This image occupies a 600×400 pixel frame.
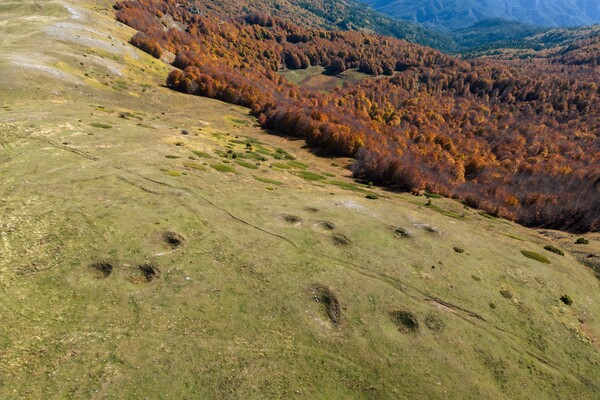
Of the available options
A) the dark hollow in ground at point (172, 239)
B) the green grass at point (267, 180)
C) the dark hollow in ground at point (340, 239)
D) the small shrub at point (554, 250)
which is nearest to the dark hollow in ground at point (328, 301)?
the dark hollow in ground at point (340, 239)

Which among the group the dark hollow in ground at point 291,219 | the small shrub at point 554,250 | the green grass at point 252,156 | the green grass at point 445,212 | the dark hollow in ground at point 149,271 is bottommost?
the dark hollow in ground at point 149,271

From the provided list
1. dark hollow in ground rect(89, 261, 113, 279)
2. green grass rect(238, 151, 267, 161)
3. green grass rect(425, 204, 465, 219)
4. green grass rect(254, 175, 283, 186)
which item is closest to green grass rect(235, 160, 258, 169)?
green grass rect(238, 151, 267, 161)

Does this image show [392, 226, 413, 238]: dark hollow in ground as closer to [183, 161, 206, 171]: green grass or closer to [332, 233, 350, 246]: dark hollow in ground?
[332, 233, 350, 246]: dark hollow in ground

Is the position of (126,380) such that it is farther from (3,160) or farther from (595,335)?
(595,335)

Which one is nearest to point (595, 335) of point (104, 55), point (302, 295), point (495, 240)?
point (495, 240)

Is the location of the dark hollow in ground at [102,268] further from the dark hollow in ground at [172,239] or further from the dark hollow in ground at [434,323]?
the dark hollow in ground at [434,323]

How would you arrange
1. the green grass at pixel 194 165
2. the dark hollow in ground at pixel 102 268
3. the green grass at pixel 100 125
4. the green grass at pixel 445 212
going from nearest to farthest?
the dark hollow in ground at pixel 102 268, the green grass at pixel 194 165, the green grass at pixel 100 125, the green grass at pixel 445 212

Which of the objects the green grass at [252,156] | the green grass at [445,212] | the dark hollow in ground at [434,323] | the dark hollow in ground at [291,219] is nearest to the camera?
the dark hollow in ground at [434,323]
